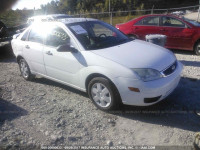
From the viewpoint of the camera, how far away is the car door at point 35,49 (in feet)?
14.5

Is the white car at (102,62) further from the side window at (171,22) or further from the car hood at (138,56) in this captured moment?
the side window at (171,22)

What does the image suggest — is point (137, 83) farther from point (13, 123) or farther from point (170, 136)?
point (13, 123)

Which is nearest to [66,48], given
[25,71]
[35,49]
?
[35,49]

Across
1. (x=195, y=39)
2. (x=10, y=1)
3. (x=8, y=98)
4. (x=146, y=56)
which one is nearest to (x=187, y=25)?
(x=195, y=39)

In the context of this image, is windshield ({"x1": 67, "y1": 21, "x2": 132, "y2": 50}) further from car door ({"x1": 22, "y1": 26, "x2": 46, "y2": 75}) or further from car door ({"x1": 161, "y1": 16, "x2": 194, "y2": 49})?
car door ({"x1": 161, "y1": 16, "x2": 194, "y2": 49})

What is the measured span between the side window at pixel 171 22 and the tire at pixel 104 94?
4.79 metres

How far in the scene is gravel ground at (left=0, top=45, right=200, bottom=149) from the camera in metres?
2.88

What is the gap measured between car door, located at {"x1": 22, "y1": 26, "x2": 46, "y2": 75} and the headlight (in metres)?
2.29

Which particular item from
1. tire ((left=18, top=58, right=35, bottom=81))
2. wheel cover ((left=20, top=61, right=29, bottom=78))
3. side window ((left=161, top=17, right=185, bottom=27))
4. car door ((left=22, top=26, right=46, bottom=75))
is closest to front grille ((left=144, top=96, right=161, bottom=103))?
car door ((left=22, top=26, right=46, bottom=75))

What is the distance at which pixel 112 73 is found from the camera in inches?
126

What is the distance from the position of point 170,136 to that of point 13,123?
2547mm

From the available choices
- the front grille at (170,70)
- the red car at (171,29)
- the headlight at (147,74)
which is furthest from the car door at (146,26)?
the headlight at (147,74)

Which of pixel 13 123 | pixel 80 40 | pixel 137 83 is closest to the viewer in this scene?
pixel 137 83

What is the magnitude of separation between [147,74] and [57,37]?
6.74ft
